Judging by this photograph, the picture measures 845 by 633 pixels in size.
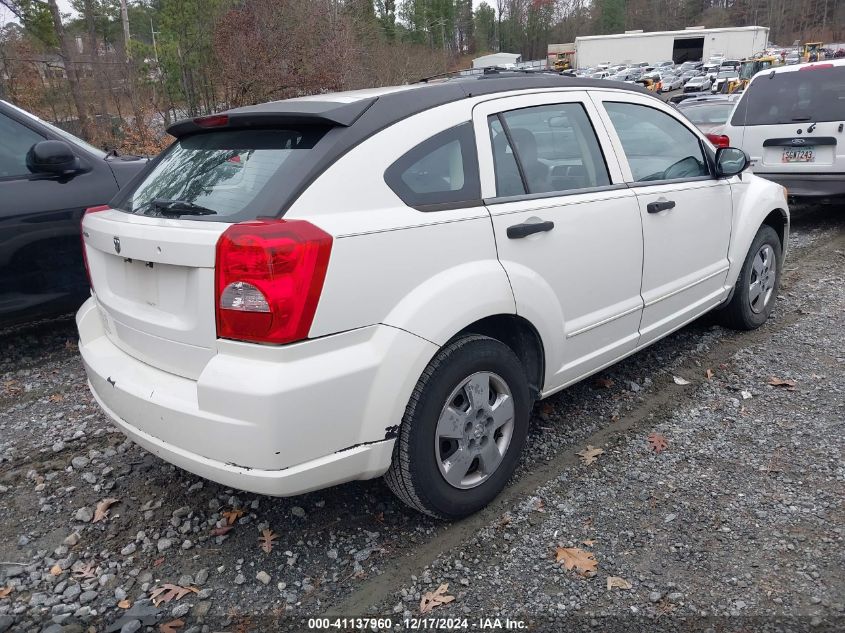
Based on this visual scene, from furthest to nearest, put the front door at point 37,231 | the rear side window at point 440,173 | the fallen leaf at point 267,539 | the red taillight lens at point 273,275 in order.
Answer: the front door at point 37,231 → the fallen leaf at point 267,539 → the rear side window at point 440,173 → the red taillight lens at point 273,275

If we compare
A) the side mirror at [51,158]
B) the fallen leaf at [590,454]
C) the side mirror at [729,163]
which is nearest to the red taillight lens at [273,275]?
the fallen leaf at [590,454]

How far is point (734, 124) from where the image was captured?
26.7ft

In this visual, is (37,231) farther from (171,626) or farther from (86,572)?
(171,626)

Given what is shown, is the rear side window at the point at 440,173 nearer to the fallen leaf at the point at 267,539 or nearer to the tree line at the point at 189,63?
the fallen leaf at the point at 267,539

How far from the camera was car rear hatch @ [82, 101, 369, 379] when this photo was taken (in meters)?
2.28

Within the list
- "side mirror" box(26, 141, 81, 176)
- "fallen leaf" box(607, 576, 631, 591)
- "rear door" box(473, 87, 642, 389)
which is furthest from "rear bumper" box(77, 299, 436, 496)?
"side mirror" box(26, 141, 81, 176)

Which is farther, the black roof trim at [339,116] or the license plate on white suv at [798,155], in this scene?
the license plate on white suv at [798,155]

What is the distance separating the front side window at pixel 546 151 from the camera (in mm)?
2891

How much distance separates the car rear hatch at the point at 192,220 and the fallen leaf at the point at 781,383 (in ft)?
10.1

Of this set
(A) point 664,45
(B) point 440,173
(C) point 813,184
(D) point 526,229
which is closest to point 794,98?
(C) point 813,184

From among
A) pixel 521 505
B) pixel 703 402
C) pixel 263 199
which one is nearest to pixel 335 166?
pixel 263 199

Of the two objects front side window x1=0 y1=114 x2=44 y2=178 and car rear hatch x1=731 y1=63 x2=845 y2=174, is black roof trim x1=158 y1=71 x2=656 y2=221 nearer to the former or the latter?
front side window x1=0 y1=114 x2=44 y2=178

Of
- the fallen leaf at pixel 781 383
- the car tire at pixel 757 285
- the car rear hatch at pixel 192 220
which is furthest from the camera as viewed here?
the car tire at pixel 757 285

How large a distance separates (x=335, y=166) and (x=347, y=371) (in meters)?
0.73
